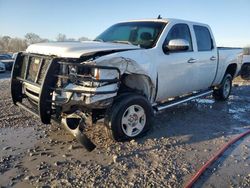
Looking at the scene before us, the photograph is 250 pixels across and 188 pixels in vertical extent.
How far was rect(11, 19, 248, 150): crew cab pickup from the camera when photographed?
4.39 meters

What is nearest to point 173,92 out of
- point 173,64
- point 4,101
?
point 173,64

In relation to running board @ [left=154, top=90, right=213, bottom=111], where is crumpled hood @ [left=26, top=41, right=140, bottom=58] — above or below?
above

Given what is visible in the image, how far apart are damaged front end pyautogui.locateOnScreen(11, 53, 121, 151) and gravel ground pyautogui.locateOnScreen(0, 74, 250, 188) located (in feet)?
1.44

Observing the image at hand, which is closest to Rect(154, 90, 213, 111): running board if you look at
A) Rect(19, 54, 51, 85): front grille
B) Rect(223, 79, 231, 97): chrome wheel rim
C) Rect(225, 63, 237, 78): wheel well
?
Rect(223, 79, 231, 97): chrome wheel rim

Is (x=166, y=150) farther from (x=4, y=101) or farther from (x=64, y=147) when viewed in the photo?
(x=4, y=101)

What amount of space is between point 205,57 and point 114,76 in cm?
312

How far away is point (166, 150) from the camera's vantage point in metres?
4.73

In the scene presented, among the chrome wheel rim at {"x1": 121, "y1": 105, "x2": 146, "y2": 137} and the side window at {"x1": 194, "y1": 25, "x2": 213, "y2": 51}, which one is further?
the side window at {"x1": 194, "y1": 25, "x2": 213, "y2": 51}

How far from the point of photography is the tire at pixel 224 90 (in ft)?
28.4

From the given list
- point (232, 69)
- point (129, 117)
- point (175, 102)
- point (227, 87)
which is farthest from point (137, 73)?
point (232, 69)

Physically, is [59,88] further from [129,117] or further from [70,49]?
A: [129,117]

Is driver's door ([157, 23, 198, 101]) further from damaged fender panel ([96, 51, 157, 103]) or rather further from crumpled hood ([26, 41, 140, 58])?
crumpled hood ([26, 41, 140, 58])

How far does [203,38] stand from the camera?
23.6 feet

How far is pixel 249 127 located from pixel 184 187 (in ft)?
10.9
